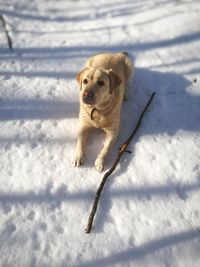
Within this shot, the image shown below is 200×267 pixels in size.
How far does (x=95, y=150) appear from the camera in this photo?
3.43 meters

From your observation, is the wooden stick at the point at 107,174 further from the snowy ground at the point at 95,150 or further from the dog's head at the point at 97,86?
the dog's head at the point at 97,86

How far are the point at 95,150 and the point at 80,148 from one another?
0.74ft

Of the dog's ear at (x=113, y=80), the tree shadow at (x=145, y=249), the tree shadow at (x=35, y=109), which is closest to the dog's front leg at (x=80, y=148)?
the tree shadow at (x=35, y=109)

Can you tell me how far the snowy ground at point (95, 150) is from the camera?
2625 mm

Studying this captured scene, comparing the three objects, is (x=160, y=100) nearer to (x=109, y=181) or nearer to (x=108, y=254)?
(x=109, y=181)

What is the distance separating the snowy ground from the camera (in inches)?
103

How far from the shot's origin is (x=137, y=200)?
2975mm

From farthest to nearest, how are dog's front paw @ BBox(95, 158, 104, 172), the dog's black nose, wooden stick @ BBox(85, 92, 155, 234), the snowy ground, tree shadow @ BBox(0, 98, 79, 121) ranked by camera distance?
tree shadow @ BBox(0, 98, 79, 121) < dog's front paw @ BBox(95, 158, 104, 172) < the dog's black nose < wooden stick @ BBox(85, 92, 155, 234) < the snowy ground

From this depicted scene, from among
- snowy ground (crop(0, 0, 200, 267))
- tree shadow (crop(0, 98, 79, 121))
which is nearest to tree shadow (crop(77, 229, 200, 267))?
snowy ground (crop(0, 0, 200, 267))

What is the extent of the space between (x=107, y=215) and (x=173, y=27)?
415cm

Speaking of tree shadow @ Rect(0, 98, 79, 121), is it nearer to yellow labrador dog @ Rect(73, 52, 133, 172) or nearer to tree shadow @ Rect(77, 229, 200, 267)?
yellow labrador dog @ Rect(73, 52, 133, 172)

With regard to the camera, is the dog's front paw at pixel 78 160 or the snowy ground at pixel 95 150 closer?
the snowy ground at pixel 95 150

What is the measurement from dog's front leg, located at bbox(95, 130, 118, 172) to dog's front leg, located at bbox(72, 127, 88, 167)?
19 cm

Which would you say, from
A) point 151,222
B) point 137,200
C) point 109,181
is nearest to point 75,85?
point 109,181
